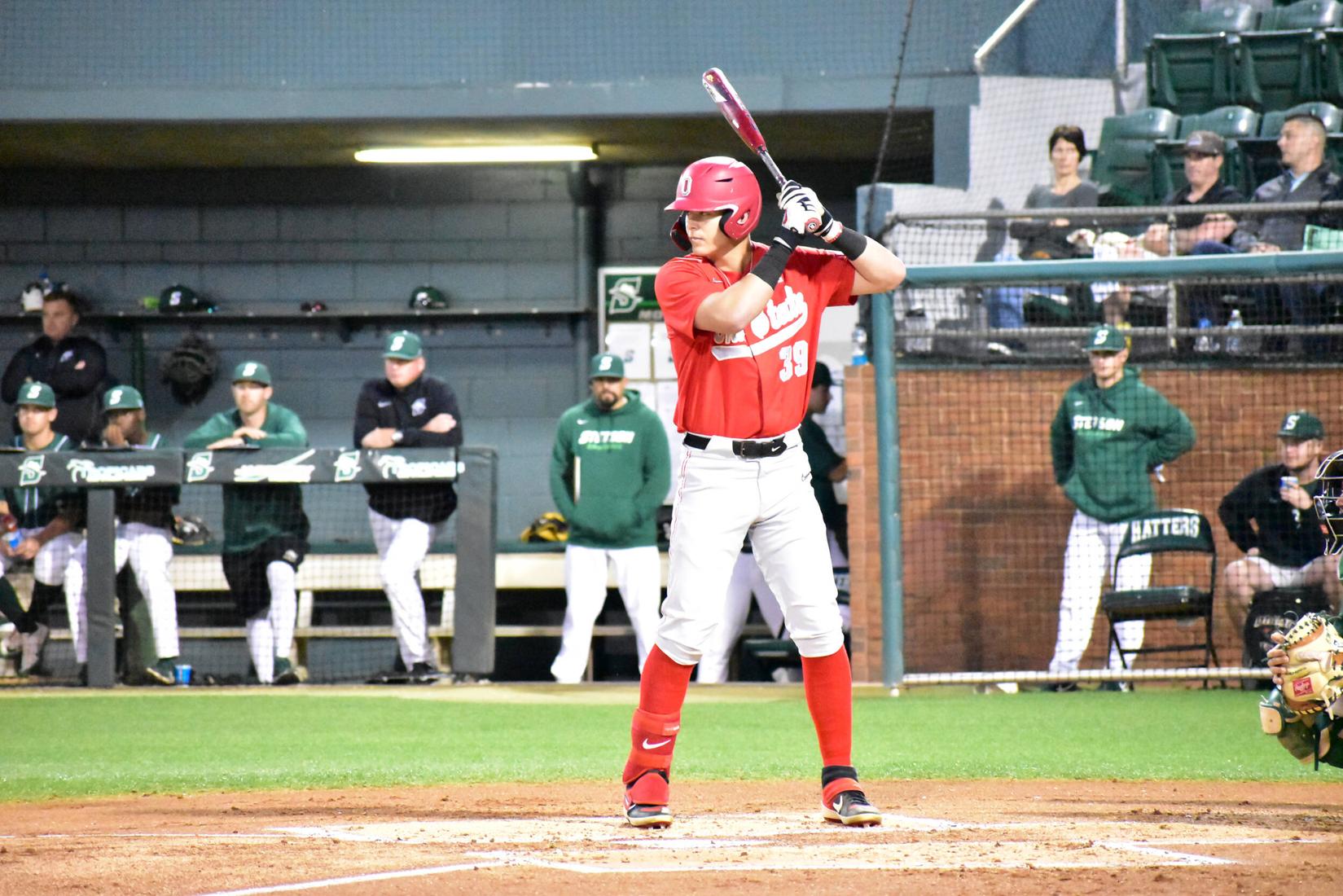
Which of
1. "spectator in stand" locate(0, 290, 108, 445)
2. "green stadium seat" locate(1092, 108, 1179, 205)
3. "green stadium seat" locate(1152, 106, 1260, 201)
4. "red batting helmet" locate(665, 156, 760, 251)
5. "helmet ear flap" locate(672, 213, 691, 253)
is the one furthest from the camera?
"spectator in stand" locate(0, 290, 108, 445)

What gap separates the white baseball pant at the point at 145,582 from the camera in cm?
1009

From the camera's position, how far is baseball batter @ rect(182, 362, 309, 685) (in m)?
10.2

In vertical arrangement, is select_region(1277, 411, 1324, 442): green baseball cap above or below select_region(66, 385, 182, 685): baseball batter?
above

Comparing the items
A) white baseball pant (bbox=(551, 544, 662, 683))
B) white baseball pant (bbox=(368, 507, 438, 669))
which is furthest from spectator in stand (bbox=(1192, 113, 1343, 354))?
white baseball pant (bbox=(368, 507, 438, 669))

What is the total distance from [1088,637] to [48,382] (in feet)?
28.1

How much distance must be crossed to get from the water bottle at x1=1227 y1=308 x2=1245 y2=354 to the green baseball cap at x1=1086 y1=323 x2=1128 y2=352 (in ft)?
2.55

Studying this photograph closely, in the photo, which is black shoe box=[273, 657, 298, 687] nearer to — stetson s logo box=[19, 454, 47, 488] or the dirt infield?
stetson s logo box=[19, 454, 47, 488]

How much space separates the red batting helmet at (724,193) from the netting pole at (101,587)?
259 inches

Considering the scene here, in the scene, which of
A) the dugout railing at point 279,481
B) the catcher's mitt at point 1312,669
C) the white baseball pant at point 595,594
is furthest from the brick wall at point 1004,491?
the catcher's mitt at point 1312,669

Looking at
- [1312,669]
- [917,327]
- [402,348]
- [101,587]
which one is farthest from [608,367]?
[1312,669]

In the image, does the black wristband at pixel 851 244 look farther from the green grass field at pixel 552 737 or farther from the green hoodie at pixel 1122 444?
the green hoodie at pixel 1122 444

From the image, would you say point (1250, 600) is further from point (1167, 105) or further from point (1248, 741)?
point (1167, 105)

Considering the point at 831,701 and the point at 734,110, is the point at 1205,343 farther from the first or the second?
the point at 831,701

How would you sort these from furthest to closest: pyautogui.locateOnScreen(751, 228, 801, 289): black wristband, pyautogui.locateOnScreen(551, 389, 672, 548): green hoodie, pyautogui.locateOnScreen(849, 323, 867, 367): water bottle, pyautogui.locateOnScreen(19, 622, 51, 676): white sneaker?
pyautogui.locateOnScreen(19, 622, 51, 676): white sneaker
pyautogui.locateOnScreen(551, 389, 672, 548): green hoodie
pyautogui.locateOnScreen(849, 323, 867, 367): water bottle
pyautogui.locateOnScreen(751, 228, 801, 289): black wristband
